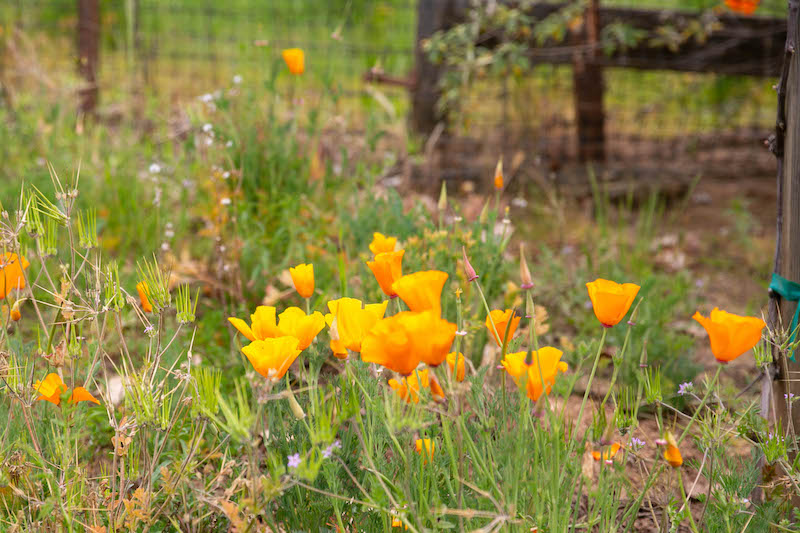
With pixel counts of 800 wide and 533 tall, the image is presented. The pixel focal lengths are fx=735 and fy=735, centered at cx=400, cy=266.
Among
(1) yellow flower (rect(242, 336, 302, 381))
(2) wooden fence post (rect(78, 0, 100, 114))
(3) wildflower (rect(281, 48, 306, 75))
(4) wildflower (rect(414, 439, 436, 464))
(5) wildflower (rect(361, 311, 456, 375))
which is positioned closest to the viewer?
(5) wildflower (rect(361, 311, 456, 375))

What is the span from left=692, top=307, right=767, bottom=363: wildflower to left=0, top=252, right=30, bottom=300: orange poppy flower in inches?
46.8

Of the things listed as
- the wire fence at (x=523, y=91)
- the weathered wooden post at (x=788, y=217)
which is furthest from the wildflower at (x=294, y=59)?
the weathered wooden post at (x=788, y=217)

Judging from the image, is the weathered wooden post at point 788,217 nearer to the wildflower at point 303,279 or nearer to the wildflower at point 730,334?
the wildflower at point 730,334

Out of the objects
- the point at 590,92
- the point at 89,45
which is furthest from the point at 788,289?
the point at 89,45

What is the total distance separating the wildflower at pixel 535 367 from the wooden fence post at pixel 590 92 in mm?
3137

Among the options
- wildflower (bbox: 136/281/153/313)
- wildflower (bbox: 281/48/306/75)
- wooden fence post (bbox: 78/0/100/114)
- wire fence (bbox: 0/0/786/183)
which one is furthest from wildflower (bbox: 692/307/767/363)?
wooden fence post (bbox: 78/0/100/114)

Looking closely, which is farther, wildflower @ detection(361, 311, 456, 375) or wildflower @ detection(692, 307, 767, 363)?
wildflower @ detection(692, 307, 767, 363)

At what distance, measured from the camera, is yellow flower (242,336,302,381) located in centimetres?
106

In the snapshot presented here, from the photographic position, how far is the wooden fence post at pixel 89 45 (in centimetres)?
452

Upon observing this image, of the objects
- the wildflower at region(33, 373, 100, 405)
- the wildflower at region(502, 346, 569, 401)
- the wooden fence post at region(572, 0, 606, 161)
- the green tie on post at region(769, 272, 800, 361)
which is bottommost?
the wildflower at region(33, 373, 100, 405)

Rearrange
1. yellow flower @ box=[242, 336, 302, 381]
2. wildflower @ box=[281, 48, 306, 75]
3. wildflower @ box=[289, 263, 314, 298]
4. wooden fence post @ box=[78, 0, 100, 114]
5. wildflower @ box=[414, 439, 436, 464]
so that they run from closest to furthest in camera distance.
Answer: yellow flower @ box=[242, 336, 302, 381]
wildflower @ box=[414, 439, 436, 464]
wildflower @ box=[289, 263, 314, 298]
wildflower @ box=[281, 48, 306, 75]
wooden fence post @ box=[78, 0, 100, 114]

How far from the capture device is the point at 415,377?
1.26 metres

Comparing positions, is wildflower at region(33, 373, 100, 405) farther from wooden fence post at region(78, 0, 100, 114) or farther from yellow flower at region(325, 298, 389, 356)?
wooden fence post at region(78, 0, 100, 114)

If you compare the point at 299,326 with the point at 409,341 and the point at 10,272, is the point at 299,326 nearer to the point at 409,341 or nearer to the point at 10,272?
the point at 409,341
